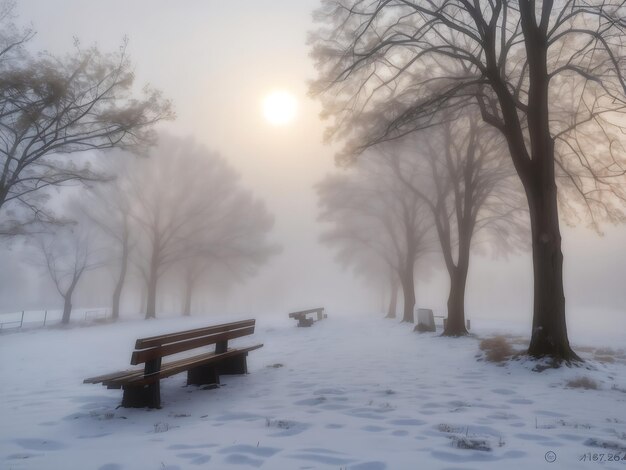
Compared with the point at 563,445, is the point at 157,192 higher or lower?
higher

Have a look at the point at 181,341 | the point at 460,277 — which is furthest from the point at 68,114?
the point at 460,277

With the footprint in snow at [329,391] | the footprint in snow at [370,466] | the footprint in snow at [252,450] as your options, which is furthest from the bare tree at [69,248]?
the footprint in snow at [370,466]

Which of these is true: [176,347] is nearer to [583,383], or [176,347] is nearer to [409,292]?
[583,383]

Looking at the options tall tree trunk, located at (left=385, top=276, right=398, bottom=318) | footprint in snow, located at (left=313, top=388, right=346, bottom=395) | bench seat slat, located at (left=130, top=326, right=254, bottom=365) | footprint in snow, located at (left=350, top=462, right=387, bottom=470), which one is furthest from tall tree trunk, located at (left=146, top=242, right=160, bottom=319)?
footprint in snow, located at (left=350, top=462, right=387, bottom=470)

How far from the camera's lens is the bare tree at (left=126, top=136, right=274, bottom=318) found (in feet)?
80.0

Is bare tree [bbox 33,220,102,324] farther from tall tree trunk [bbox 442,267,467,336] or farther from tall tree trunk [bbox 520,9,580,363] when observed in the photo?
tall tree trunk [bbox 520,9,580,363]

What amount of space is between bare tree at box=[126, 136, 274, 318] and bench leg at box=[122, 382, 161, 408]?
2017 centimetres

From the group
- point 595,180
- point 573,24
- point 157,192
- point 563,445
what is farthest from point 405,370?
point 157,192

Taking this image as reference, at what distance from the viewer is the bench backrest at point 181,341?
14.2 feet

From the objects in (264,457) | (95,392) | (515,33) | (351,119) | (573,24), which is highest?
(573,24)

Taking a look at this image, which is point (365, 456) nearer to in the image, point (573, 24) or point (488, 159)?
point (573, 24)

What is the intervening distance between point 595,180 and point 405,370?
681cm

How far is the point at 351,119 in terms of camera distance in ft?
29.8

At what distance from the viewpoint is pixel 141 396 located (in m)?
4.65
